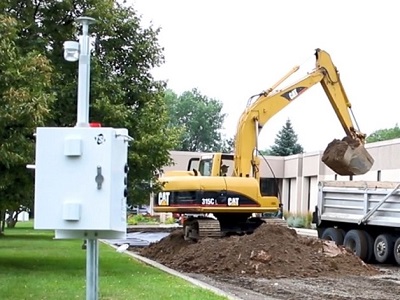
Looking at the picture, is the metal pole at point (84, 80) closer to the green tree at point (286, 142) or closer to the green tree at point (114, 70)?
the green tree at point (114, 70)

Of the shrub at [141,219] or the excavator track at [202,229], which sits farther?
the shrub at [141,219]

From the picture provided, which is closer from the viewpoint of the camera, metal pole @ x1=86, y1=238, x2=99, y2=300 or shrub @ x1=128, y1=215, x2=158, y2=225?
metal pole @ x1=86, y1=238, x2=99, y2=300

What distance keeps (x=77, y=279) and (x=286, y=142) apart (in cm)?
7043

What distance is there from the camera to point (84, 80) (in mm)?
6055

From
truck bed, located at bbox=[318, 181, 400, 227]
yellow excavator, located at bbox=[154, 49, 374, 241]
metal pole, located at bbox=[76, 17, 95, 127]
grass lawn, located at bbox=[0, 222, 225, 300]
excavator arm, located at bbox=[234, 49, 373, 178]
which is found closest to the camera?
metal pole, located at bbox=[76, 17, 95, 127]

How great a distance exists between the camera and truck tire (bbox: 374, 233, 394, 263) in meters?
22.2

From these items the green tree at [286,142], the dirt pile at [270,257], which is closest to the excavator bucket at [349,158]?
the dirt pile at [270,257]

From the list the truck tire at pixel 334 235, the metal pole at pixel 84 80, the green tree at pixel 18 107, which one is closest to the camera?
the metal pole at pixel 84 80

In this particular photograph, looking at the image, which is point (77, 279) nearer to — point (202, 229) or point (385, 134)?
point (202, 229)

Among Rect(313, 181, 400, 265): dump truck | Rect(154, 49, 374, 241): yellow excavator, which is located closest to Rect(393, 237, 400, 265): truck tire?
Rect(313, 181, 400, 265): dump truck

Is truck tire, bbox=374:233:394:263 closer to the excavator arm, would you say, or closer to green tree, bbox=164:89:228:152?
the excavator arm

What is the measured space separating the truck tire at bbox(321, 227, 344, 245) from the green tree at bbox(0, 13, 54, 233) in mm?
11718

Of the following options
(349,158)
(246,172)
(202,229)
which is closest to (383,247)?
(349,158)

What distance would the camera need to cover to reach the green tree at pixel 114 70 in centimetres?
1767
